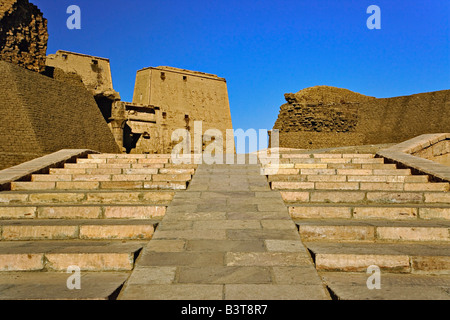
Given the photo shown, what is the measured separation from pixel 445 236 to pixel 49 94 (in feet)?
50.6

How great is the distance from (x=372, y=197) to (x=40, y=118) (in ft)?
42.5

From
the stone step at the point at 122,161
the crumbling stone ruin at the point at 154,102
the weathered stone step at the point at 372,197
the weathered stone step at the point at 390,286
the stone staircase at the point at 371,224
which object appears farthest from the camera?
the crumbling stone ruin at the point at 154,102

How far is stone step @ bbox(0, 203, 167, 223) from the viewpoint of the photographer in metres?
4.30

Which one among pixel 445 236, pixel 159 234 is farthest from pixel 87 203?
pixel 445 236

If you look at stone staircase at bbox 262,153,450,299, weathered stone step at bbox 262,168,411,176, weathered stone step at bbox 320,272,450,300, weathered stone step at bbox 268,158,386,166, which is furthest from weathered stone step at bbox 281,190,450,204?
weathered stone step at bbox 268,158,386,166

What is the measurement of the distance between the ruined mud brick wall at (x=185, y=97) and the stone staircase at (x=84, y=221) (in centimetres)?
2029

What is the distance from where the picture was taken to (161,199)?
195 inches

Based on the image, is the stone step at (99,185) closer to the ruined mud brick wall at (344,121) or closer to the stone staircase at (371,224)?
the stone staircase at (371,224)

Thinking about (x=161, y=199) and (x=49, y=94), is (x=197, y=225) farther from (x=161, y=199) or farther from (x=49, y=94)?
(x=49, y=94)

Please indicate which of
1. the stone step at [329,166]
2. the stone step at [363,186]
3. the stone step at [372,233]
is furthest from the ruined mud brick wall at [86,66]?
the stone step at [372,233]

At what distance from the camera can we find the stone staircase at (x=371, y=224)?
112 inches

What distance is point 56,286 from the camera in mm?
2715

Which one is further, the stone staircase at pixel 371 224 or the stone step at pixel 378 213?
the stone step at pixel 378 213
